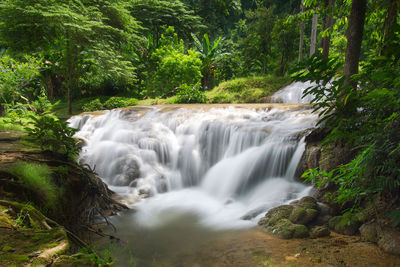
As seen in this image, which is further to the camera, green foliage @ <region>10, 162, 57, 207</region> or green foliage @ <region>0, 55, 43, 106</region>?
green foliage @ <region>0, 55, 43, 106</region>

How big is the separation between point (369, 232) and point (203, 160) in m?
5.22

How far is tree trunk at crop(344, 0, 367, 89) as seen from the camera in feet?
12.3

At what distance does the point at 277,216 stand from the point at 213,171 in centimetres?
323

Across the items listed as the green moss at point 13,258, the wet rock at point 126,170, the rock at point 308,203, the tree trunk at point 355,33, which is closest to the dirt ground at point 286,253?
the rock at point 308,203

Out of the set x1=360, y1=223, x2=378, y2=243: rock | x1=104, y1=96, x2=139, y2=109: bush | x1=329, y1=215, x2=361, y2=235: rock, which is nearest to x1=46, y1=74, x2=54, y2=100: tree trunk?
x1=104, y1=96, x2=139, y2=109: bush

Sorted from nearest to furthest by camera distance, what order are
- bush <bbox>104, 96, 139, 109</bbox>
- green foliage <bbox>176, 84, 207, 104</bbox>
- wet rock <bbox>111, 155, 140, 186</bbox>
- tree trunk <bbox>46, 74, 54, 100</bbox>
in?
wet rock <bbox>111, 155, 140, 186</bbox> < green foliage <bbox>176, 84, 207, 104</bbox> < bush <bbox>104, 96, 139, 109</bbox> < tree trunk <bbox>46, 74, 54, 100</bbox>

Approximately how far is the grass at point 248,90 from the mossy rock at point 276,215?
10.9m

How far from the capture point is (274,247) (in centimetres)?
349

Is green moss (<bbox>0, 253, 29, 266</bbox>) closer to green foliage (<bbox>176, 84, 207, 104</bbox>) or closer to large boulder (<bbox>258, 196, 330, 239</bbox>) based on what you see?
large boulder (<bbox>258, 196, 330, 239</bbox>)

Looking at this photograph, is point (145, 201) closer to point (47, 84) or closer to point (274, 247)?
point (274, 247)

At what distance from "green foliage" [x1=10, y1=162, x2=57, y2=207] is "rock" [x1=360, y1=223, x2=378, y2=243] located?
4.00 m

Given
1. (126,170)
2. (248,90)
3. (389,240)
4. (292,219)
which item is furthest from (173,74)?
(389,240)

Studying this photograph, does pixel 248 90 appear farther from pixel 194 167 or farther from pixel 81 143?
pixel 81 143

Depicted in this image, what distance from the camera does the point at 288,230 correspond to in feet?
12.5
